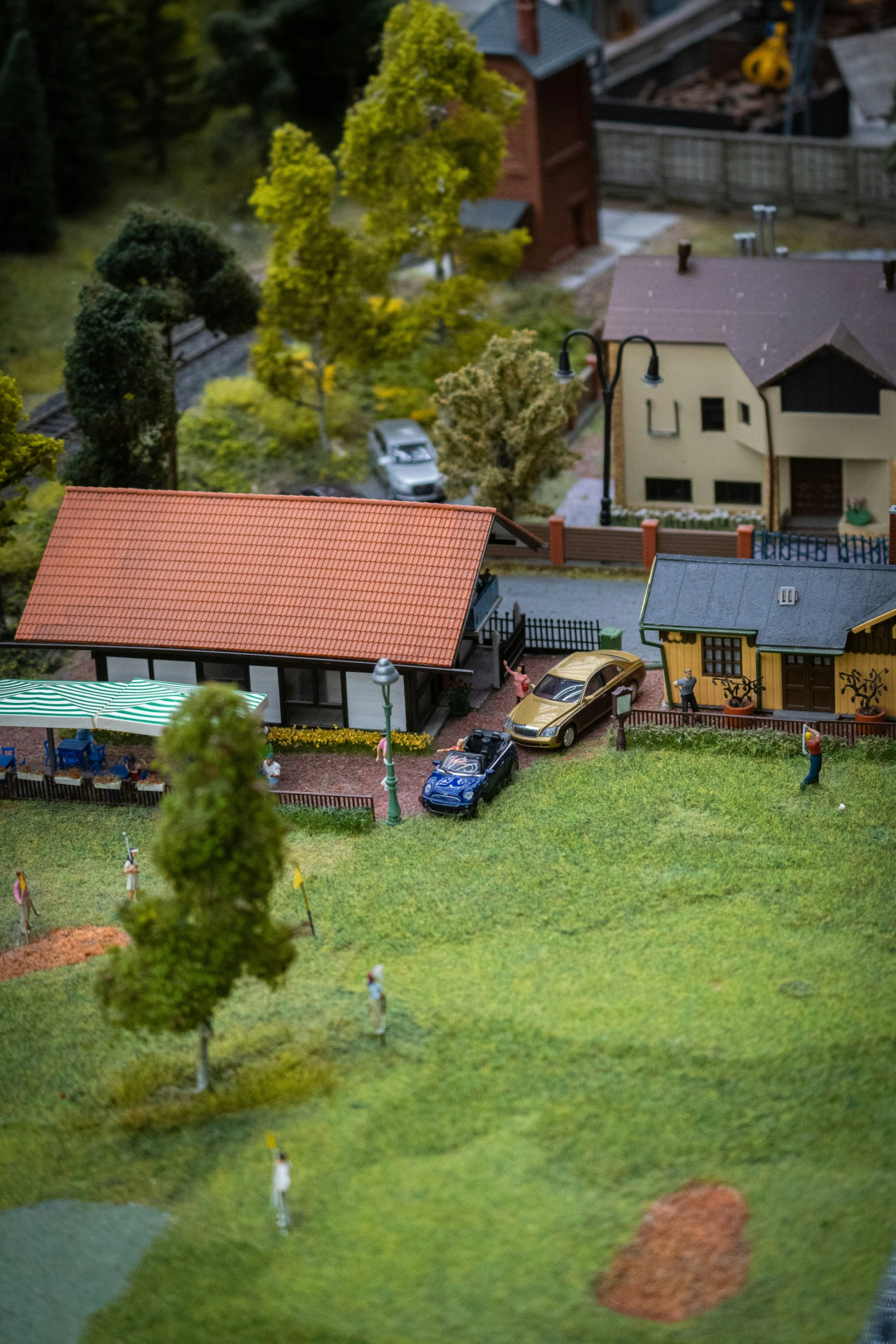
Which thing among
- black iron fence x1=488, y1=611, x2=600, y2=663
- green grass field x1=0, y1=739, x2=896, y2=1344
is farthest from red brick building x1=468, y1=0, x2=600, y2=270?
green grass field x1=0, y1=739, x2=896, y2=1344

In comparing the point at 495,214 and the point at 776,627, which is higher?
the point at 495,214

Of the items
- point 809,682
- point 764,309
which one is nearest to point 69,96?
point 764,309

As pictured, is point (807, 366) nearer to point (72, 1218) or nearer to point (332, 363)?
point (332, 363)

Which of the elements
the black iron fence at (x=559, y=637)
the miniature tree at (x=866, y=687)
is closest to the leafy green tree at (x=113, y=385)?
the black iron fence at (x=559, y=637)

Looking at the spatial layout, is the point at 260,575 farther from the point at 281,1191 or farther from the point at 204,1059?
the point at 281,1191

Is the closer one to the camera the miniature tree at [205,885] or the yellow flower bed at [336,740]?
the miniature tree at [205,885]

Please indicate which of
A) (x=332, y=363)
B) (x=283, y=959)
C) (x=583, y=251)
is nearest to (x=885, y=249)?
(x=583, y=251)

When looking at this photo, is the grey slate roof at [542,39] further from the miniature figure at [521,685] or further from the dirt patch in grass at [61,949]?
the dirt patch in grass at [61,949]
